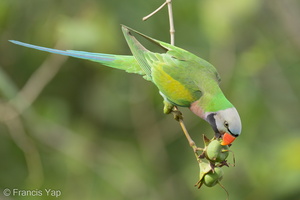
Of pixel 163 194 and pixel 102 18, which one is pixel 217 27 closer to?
pixel 102 18

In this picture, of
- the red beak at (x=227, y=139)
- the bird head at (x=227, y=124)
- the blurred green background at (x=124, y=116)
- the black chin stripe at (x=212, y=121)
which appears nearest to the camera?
the red beak at (x=227, y=139)

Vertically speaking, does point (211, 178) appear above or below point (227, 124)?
below

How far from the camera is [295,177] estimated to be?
13.6 feet

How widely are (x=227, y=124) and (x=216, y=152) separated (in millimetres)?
372

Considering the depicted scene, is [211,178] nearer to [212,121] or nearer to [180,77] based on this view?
→ [212,121]

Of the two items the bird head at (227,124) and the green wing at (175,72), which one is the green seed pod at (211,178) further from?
the green wing at (175,72)

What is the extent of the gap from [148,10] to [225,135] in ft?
7.36

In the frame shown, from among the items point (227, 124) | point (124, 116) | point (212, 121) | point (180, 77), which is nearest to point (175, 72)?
point (180, 77)

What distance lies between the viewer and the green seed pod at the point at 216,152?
2561mm

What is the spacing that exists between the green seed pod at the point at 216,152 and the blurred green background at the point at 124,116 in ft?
5.58

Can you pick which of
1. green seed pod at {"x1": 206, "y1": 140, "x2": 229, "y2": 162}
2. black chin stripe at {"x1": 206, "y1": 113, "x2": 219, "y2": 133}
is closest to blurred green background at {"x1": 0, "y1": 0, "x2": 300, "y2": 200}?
black chin stripe at {"x1": 206, "y1": 113, "x2": 219, "y2": 133}

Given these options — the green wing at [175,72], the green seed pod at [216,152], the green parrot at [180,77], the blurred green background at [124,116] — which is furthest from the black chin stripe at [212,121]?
the blurred green background at [124,116]

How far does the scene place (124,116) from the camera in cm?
498

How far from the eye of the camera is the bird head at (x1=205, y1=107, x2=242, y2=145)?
112 inches
